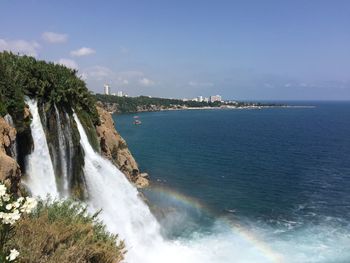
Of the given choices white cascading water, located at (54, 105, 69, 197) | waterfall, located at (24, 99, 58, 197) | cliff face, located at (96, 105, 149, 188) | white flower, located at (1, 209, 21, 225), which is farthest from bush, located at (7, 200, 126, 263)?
cliff face, located at (96, 105, 149, 188)

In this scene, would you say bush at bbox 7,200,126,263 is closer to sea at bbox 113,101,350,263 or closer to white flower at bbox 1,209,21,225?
white flower at bbox 1,209,21,225

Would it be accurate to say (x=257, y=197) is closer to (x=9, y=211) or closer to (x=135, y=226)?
(x=135, y=226)

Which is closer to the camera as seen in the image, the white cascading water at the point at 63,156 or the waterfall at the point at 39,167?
the waterfall at the point at 39,167

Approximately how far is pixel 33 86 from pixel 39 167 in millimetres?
6066

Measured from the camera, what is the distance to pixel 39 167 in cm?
2195

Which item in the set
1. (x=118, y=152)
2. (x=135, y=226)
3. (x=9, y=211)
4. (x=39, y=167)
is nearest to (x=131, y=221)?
(x=135, y=226)

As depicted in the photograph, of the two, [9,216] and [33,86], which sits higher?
[33,86]

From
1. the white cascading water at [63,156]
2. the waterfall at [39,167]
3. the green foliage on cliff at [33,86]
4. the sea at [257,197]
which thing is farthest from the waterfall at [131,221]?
the waterfall at [39,167]

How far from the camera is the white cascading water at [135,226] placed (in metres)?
25.3

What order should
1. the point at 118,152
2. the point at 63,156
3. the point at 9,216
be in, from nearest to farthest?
the point at 9,216 < the point at 63,156 < the point at 118,152

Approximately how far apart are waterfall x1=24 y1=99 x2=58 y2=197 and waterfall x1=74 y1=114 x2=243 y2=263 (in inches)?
155

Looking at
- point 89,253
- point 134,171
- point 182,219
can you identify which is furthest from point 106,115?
point 89,253

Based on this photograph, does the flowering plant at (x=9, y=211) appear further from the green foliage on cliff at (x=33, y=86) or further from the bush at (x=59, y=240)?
the green foliage on cliff at (x=33, y=86)

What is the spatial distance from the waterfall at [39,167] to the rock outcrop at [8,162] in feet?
9.07
